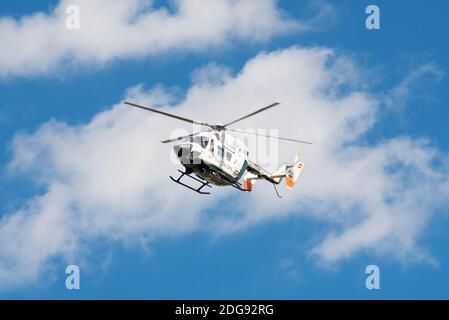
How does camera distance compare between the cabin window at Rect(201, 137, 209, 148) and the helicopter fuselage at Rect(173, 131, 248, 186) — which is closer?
the helicopter fuselage at Rect(173, 131, 248, 186)

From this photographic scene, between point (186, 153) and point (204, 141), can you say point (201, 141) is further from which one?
point (186, 153)

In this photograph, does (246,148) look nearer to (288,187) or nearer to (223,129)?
(223,129)

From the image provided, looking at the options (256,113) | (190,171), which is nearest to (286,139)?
(256,113)

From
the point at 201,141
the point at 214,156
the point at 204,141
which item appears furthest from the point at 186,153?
the point at 214,156

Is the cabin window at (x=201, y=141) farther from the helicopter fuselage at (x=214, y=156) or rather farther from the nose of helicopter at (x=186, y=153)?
the nose of helicopter at (x=186, y=153)

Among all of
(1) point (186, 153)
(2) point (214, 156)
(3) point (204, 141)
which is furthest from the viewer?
(2) point (214, 156)

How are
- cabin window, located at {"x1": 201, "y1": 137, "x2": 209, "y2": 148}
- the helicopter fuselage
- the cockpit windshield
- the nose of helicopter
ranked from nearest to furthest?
the nose of helicopter
the helicopter fuselage
the cockpit windshield
cabin window, located at {"x1": 201, "y1": 137, "x2": 209, "y2": 148}

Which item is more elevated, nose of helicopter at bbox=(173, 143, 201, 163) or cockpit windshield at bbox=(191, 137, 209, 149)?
cockpit windshield at bbox=(191, 137, 209, 149)

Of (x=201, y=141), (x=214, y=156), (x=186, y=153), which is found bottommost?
(x=186, y=153)

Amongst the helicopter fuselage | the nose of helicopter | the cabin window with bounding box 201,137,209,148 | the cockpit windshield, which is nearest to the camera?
the nose of helicopter

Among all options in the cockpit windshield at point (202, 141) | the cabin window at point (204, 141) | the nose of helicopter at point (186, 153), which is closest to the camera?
the nose of helicopter at point (186, 153)

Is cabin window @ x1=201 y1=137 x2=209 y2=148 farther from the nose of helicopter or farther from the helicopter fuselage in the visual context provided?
the nose of helicopter

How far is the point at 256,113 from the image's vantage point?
→ 229 ft

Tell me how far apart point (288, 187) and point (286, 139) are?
1214 centimetres
